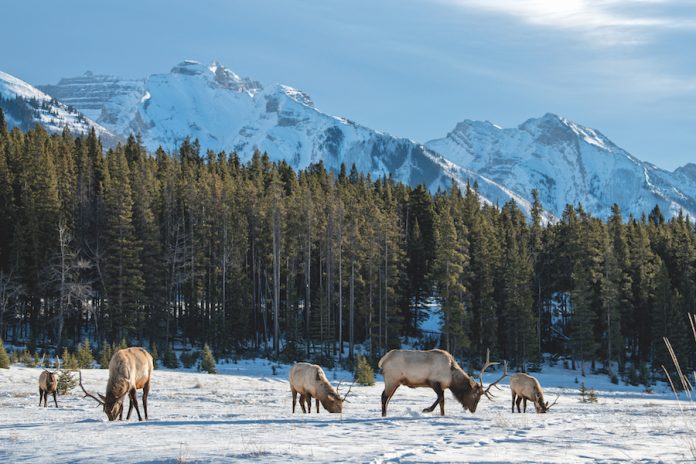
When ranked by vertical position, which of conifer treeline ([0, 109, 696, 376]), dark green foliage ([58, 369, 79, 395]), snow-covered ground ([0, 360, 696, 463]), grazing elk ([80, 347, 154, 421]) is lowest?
dark green foliage ([58, 369, 79, 395])

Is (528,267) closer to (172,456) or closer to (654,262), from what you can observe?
(654,262)

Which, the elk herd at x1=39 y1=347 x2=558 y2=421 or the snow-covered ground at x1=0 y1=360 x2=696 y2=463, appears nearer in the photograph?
the snow-covered ground at x1=0 y1=360 x2=696 y2=463

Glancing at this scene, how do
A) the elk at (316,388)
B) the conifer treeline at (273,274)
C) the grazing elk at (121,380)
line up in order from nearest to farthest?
the grazing elk at (121,380)
the elk at (316,388)
the conifer treeline at (273,274)

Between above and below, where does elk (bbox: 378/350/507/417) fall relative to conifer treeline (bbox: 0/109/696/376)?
below

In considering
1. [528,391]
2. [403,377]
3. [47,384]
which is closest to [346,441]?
[403,377]

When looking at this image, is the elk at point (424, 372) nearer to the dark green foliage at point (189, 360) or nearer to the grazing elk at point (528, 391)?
the grazing elk at point (528, 391)

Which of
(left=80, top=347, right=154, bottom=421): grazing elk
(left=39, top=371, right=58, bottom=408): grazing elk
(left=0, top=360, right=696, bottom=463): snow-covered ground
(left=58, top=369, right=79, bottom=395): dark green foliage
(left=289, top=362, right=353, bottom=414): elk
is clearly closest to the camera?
(left=0, top=360, right=696, bottom=463): snow-covered ground

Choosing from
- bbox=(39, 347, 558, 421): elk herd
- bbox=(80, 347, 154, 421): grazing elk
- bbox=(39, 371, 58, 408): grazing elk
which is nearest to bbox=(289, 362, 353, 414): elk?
bbox=(39, 347, 558, 421): elk herd

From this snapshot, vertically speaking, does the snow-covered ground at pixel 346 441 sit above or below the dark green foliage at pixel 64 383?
above

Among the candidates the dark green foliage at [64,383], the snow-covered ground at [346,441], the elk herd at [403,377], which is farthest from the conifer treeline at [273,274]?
the snow-covered ground at [346,441]

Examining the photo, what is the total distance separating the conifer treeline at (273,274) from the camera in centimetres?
5369

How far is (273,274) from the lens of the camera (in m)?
59.4

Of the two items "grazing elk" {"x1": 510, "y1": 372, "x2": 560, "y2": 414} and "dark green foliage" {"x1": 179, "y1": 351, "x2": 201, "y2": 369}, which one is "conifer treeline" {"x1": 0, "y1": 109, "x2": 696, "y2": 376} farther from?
"grazing elk" {"x1": 510, "y1": 372, "x2": 560, "y2": 414}

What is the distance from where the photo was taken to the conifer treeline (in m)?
53.7
